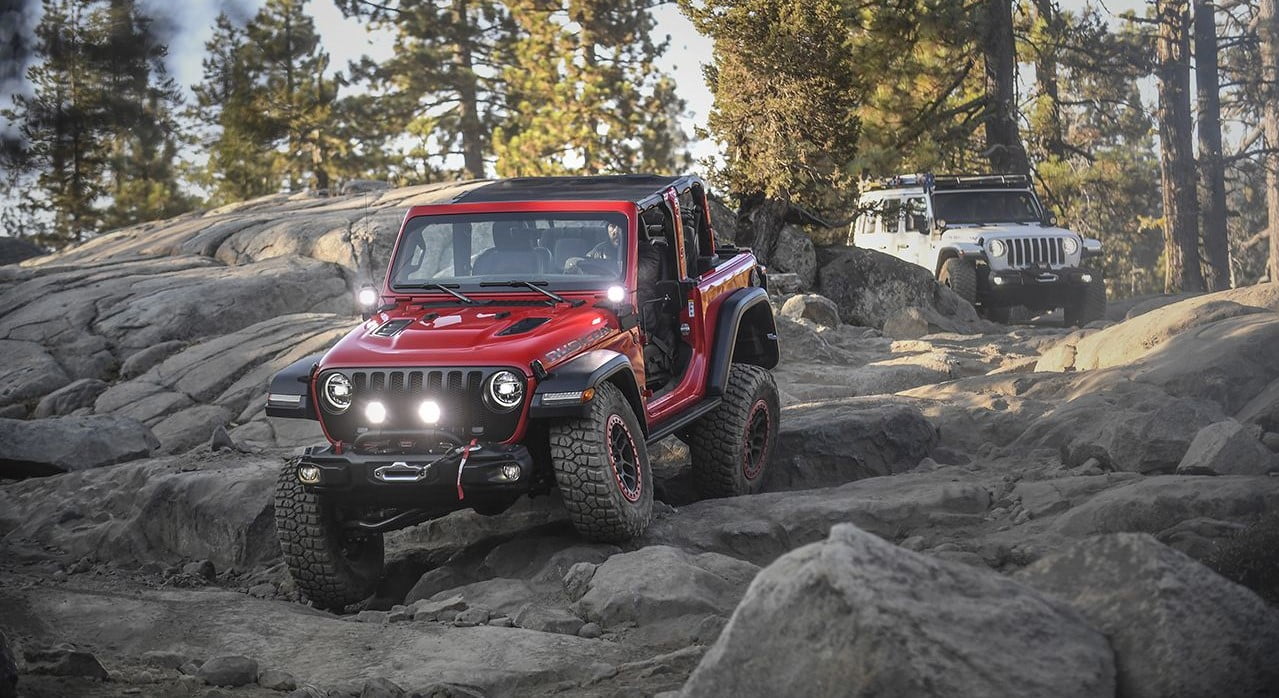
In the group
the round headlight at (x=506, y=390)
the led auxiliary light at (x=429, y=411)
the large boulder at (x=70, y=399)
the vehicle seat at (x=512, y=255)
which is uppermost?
the vehicle seat at (x=512, y=255)

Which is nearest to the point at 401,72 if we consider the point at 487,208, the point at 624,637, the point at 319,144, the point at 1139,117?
the point at 319,144

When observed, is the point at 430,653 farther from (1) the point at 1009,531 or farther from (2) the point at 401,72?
(2) the point at 401,72

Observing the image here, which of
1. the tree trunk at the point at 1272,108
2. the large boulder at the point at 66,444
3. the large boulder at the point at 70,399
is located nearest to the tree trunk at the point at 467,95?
the tree trunk at the point at 1272,108

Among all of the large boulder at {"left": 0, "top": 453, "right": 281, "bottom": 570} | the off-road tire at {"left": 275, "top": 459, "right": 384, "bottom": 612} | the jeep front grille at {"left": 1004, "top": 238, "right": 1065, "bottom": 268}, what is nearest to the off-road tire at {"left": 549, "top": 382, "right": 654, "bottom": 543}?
the off-road tire at {"left": 275, "top": 459, "right": 384, "bottom": 612}

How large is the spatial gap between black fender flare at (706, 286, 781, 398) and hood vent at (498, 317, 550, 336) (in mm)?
1668

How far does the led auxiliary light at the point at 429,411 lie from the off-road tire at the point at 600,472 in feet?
1.96

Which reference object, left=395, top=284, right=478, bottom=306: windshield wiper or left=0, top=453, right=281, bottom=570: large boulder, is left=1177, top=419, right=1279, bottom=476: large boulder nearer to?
left=395, top=284, right=478, bottom=306: windshield wiper

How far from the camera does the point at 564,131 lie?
3684 centimetres

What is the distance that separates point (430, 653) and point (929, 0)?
20.9 meters

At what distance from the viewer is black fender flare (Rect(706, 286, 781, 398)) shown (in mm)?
9000

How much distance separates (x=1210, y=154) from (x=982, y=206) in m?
11.3

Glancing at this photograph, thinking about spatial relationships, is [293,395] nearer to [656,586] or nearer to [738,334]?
[656,586]

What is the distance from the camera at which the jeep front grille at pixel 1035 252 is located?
67.5ft

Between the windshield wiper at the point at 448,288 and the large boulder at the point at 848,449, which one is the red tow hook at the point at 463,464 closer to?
the windshield wiper at the point at 448,288
